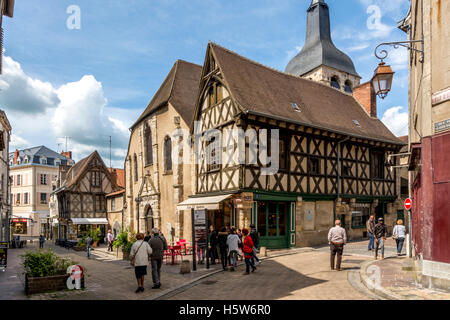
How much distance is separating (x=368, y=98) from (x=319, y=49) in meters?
16.5

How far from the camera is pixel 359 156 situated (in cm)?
1856

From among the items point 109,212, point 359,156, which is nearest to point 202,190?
point 359,156

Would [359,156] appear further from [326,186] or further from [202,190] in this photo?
[202,190]

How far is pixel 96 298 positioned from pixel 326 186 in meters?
12.0

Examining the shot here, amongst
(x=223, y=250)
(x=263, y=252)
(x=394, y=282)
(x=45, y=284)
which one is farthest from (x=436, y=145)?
(x=45, y=284)

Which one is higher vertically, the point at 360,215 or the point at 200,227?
the point at 200,227

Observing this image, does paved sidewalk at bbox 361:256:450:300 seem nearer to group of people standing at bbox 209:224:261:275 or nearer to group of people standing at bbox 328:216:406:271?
group of people standing at bbox 328:216:406:271

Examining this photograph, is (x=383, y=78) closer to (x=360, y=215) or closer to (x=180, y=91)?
(x=360, y=215)

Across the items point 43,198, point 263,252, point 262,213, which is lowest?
point 263,252

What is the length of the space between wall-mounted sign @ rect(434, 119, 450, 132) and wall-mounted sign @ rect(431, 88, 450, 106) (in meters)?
0.43

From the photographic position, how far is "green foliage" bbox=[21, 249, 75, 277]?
7.97 meters

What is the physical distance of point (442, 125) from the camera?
722 centimetres

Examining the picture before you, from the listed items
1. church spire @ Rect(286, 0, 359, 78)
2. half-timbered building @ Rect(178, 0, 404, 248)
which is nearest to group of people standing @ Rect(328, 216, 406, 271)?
half-timbered building @ Rect(178, 0, 404, 248)

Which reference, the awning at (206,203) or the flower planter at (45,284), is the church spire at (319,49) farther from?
the flower planter at (45,284)
